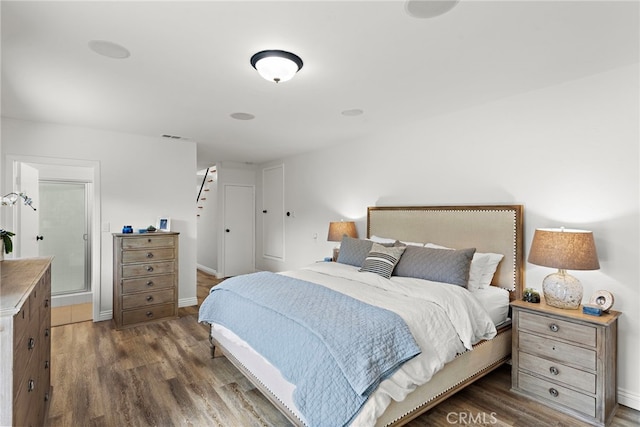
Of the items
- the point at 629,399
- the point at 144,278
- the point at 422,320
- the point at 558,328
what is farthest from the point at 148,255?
the point at 629,399

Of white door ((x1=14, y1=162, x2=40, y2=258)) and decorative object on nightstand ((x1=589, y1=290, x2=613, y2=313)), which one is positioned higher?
white door ((x1=14, y1=162, x2=40, y2=258))

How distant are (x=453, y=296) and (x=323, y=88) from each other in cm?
195

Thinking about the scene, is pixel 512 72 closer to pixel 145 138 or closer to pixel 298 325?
pixel 298 325

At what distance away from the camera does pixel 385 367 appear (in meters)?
1.70

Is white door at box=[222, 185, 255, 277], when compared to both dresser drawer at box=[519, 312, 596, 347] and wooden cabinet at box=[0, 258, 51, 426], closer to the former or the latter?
wooden cabinet at box=[0, 258, 51, 426]

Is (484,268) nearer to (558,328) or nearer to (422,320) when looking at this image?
(558,328)

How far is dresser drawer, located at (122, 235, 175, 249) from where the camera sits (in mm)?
3840

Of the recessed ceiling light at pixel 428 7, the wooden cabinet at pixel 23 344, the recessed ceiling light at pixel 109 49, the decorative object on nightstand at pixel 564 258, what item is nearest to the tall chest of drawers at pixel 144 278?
the wooden cabinet at pixel 23 344

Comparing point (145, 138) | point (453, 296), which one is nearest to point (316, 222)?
point (145, 138)

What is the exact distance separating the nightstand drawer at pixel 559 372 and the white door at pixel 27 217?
5144mm

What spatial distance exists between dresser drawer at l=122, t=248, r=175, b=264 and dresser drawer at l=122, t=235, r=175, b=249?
0.05 metres

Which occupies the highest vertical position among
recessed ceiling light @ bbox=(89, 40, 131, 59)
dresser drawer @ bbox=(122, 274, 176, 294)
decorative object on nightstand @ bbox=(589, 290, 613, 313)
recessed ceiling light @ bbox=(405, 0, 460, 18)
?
recessed ceiling light @ bbox=(405, 0, 460, 18)

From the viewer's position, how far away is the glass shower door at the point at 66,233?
4.75 m

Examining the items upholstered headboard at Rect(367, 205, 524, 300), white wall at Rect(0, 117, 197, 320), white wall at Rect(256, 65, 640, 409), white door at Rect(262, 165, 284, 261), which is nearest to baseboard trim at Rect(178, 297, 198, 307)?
white wall at Rect(0, 117, 197, 320)
